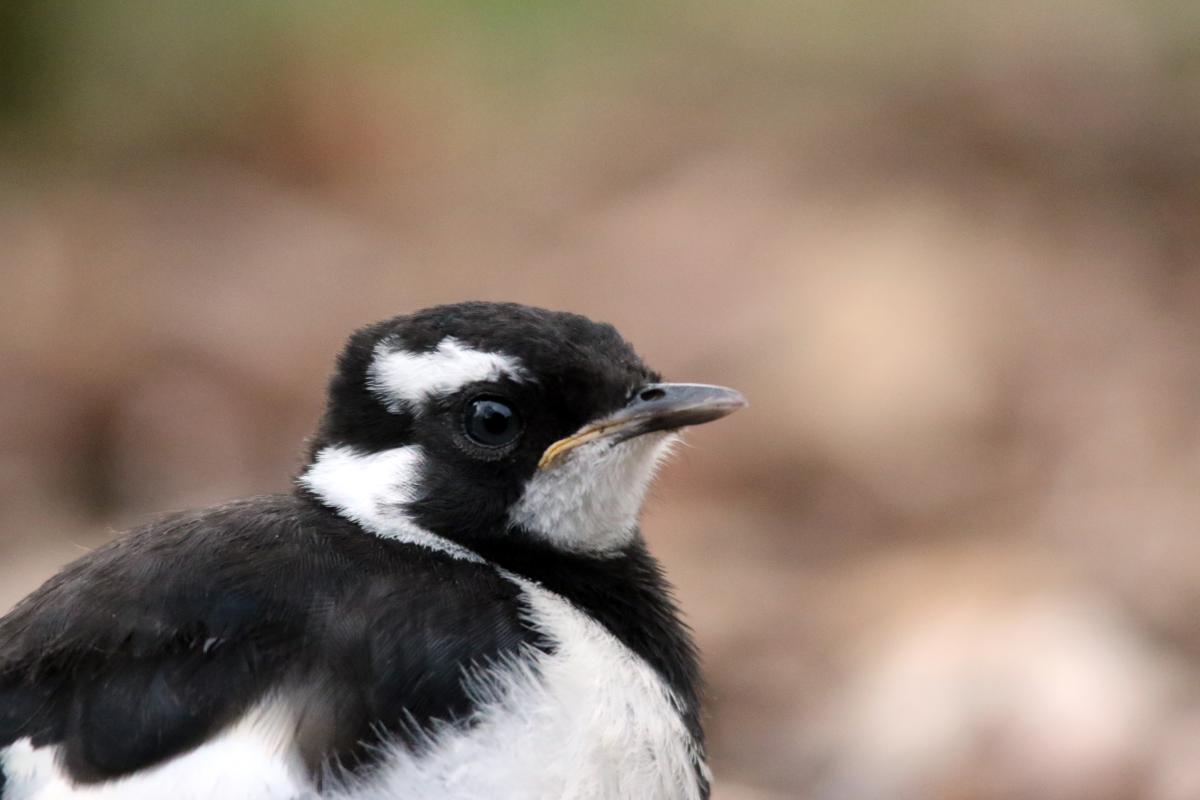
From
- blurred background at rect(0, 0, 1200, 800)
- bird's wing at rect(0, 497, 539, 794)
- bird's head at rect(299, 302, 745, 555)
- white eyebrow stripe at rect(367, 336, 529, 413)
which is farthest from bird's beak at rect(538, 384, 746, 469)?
blurred background at rect(0, 0, 1200, 800)

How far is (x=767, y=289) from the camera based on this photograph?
8.32 meters

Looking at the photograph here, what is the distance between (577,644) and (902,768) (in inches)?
88.8

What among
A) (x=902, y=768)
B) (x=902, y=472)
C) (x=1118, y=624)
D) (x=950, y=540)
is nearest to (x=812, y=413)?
(x=902, y=472)

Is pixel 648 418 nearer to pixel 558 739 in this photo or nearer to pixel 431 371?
pixel 431 371

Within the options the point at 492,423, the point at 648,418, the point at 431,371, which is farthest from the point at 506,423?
the point at 648,418

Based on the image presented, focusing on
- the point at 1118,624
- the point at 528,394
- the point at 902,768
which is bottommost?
the point at 902,768

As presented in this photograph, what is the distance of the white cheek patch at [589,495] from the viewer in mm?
3604

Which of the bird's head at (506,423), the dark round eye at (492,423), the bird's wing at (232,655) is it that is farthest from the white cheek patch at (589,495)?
the bird's wing at (232,655)

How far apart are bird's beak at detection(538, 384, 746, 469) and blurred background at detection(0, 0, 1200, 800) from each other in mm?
2097

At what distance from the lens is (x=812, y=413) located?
7488 mm

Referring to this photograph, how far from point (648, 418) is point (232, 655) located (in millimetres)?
1008

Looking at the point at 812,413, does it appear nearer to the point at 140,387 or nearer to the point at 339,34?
the point at 140,387

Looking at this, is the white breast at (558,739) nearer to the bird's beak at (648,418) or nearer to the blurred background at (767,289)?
the bird's beak at (648,418)

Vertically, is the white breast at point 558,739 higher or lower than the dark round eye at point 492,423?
lower
